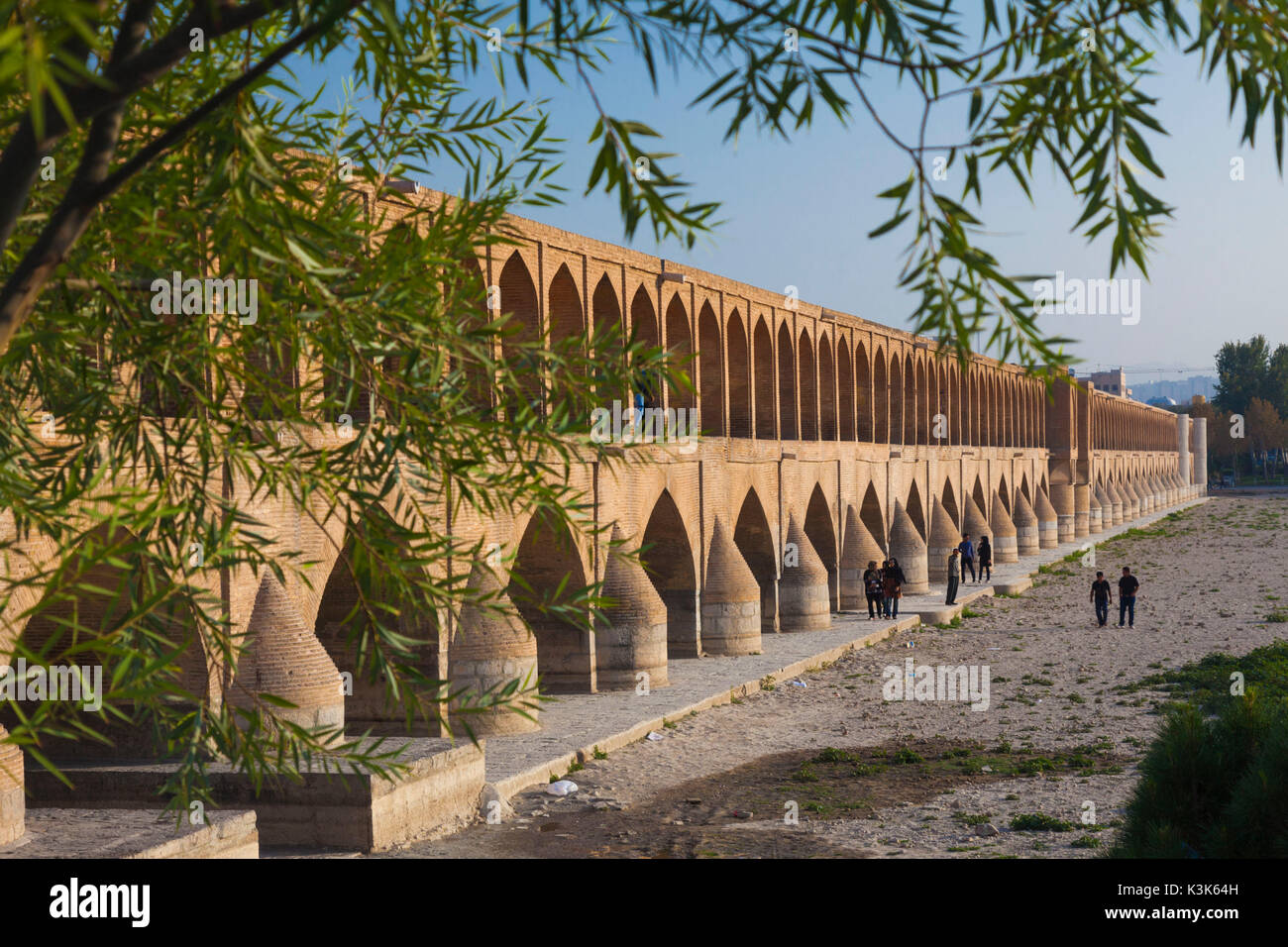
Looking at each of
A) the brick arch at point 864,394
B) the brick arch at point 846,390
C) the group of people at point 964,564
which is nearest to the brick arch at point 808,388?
the brick arch at point 846,390

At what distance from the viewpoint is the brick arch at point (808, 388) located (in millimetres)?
25734

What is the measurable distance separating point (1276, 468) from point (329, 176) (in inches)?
4512

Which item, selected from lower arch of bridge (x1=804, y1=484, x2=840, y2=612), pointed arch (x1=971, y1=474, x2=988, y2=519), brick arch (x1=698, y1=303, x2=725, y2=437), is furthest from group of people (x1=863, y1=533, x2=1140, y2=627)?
pointed arch (x1=971, y1=474, x2=988, y2=519)

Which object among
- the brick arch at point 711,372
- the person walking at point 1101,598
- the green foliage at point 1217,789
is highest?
the brick arch at point 711,372

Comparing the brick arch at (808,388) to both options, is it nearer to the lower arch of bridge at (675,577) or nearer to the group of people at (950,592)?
the group of people at (950,592)

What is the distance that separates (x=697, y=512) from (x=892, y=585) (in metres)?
5.58

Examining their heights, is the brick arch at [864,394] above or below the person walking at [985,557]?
above

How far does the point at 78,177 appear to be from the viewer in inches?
98.2

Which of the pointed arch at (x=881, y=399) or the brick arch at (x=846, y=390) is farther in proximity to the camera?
the pointed arch at (x=881, y=399)

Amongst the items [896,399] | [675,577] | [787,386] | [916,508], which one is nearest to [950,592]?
[787,386]

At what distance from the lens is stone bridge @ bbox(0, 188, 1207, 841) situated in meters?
10.5

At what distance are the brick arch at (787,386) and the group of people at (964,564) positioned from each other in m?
3.96

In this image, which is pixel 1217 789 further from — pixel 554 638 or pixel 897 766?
pixel 554 638
